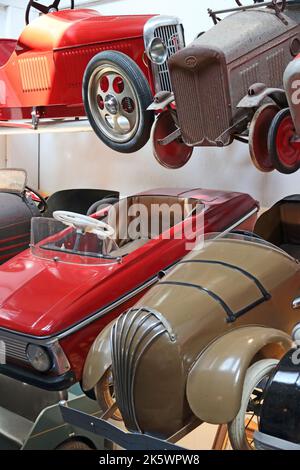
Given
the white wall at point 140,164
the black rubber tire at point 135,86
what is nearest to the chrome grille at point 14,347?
the black rubber tire at point 135,86

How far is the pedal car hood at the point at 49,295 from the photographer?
2398mm

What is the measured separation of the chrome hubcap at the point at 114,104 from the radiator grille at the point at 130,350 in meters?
1.23

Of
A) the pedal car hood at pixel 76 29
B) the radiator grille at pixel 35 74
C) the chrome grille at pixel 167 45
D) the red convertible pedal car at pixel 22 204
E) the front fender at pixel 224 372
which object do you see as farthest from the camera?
Answer: the red convertible pedal car at pixel 22 204

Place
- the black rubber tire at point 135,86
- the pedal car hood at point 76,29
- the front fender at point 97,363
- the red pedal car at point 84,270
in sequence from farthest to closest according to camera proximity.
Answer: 1. the pedal car hood at point 76,29
2. the black rubber tire at point 135,86
3. the red pedal car at point 84,270
4. the front fender at point 97,363

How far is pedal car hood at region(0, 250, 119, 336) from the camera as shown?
2.40m

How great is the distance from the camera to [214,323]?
1826 millimetres

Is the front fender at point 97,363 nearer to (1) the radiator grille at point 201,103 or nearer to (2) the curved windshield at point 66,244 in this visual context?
(2) the curved windshield at point 66,244

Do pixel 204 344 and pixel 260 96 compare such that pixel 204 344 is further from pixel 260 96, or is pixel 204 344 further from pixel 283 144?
pixel 260 96

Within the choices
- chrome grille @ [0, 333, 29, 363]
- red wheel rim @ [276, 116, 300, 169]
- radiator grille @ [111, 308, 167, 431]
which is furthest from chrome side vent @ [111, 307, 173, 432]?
red wheel rim @ [276, 116, 300, 169]

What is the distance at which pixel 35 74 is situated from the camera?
349cm

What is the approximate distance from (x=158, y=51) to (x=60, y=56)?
29.5 inches

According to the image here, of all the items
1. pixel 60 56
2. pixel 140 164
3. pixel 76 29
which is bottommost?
pixel 140 164

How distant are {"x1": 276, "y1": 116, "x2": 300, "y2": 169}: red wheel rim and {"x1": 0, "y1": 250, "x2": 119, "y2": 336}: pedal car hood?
3.03 ft

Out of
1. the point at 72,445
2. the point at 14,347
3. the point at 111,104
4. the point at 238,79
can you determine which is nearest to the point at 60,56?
the point at 111,104
